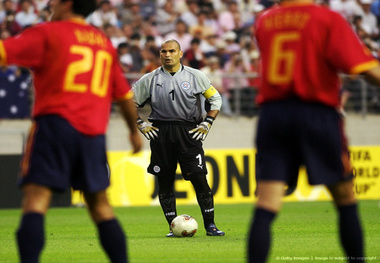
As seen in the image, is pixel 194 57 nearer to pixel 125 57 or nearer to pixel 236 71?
pixel 236 71

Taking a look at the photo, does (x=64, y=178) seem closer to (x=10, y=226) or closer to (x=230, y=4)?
→ (x=10, y=226)

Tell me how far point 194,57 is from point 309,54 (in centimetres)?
1455

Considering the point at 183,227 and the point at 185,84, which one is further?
the point at 185,84

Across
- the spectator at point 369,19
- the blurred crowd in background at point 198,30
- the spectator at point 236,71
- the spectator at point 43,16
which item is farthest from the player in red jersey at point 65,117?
the spectator at point 369,19

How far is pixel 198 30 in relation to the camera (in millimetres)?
21703

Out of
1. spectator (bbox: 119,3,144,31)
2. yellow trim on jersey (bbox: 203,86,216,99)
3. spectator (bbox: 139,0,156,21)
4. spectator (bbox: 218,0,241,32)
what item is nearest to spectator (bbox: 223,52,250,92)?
spectator (bbox: 218,0,241,32)

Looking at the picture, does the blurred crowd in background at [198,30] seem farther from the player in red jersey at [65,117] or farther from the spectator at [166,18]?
the player in red jersey at [65,117]

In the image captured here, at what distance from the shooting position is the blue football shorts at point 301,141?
5559 millimetres

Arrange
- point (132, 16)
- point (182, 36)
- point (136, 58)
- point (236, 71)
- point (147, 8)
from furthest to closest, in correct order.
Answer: point (147, 8)
point (132, 16)
point (182, 36)
point (236, 71)
point (136, 58)

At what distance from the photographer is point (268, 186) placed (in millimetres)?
5570

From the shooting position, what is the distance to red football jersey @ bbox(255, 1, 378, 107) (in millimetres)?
5503

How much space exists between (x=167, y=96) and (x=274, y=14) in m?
5.27

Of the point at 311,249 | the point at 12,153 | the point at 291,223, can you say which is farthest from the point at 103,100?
the point at 12,153

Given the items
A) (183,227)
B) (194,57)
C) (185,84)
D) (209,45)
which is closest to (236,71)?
(194,57)
